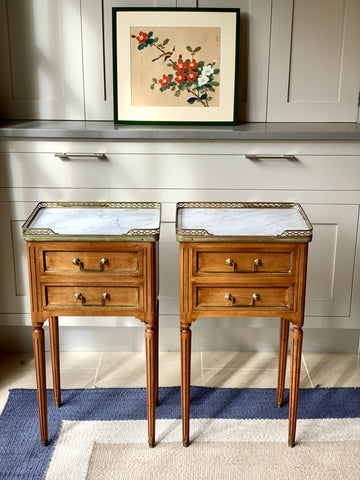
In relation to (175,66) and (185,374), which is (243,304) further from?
(175,66)

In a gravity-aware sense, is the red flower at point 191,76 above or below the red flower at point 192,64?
below

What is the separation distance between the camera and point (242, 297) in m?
2.14

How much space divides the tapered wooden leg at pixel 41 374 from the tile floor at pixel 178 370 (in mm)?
385

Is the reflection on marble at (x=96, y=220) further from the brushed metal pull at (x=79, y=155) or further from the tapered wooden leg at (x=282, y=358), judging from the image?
the tapered wooden leg at (x=282, y=358)

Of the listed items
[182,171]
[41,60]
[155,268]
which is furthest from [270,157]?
[41,60]

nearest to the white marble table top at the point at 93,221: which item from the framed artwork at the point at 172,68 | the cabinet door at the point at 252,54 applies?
the framed artwork at the point at 172,68

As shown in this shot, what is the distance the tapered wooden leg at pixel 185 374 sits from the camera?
2.20 metres

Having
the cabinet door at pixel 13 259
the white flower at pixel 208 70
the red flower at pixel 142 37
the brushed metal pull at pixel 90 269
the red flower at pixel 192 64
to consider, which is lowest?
the cabinet door at pixel 13 259

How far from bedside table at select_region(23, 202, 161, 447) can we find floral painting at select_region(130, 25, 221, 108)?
0.89m

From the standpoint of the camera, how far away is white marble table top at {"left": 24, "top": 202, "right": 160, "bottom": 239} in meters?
2.08

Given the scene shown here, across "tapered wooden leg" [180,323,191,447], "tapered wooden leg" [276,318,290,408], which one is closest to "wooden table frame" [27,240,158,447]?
"tapered wooden leg" [180,323,191,447]

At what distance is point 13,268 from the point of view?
2854 mm

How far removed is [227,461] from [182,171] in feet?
3.91

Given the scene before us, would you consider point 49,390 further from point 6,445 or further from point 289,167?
point 289,167
